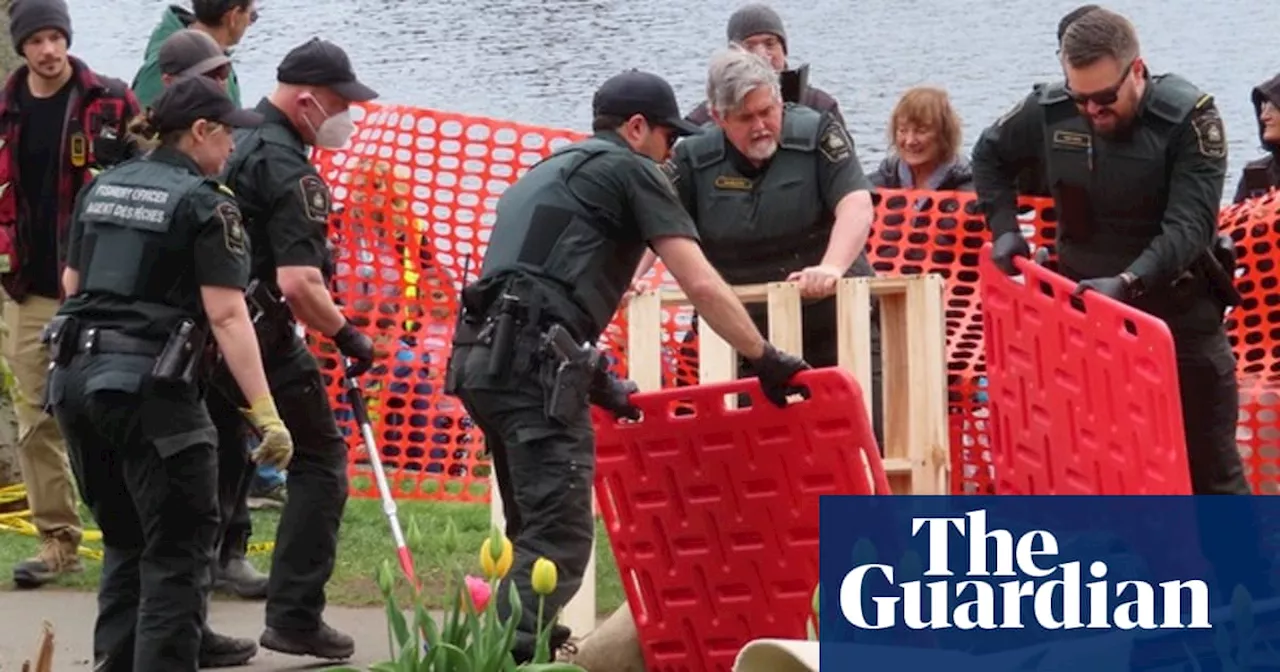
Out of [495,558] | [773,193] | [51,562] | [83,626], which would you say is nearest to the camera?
[495,558]

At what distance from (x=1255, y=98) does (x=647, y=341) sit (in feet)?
9.81

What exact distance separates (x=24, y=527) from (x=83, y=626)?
1.61m

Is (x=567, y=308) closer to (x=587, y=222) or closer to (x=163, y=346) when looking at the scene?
(x=587, y=222)

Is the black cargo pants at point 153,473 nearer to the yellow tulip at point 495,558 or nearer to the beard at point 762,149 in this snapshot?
Answer: the yellow tulip at point 495,558

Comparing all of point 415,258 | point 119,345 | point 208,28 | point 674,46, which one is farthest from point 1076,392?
point 674,46

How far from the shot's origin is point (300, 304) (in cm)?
727

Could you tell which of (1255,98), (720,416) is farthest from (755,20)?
(720,416)

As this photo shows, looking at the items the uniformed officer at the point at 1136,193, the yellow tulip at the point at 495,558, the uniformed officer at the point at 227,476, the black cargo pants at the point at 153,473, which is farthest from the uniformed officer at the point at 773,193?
the yellow tulip at the point at 495,558

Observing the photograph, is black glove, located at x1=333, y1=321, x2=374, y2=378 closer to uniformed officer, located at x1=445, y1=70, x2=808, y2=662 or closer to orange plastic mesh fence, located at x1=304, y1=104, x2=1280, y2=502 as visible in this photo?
uniformed officer, located at x1=445, y1=70, x2=808, y2=662

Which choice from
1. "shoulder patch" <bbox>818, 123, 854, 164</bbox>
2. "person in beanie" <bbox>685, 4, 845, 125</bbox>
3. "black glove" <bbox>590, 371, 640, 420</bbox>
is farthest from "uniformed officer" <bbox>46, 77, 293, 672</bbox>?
"person in beanie" <bbox>685, 4, 845, 125</bbox>

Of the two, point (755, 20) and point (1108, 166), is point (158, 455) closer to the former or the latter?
point (1108, 166)

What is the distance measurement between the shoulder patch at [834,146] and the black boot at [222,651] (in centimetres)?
214

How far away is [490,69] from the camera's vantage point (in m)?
25.7

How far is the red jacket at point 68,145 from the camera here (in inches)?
334
